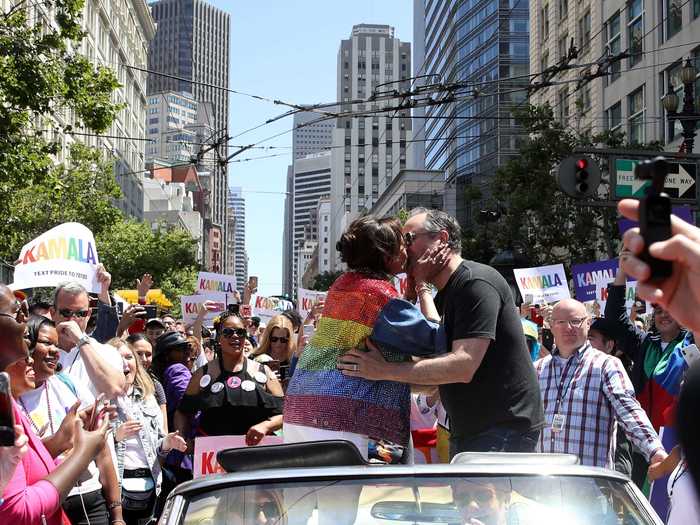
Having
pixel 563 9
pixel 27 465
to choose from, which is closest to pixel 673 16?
pixel 563 9

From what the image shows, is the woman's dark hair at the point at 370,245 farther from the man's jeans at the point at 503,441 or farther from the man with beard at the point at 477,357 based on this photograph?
the man's jeans at the point at 503,441

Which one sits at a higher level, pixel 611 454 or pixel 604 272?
pixel 604 272

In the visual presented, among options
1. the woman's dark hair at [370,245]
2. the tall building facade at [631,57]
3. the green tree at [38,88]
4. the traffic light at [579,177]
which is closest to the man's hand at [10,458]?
the woman's dark hair at [370,245]

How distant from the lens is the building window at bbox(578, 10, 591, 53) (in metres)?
41.9

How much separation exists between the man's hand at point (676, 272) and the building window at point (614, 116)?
123 ft

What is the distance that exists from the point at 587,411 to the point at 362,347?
2.57 meters

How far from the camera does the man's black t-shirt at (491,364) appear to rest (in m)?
4.21

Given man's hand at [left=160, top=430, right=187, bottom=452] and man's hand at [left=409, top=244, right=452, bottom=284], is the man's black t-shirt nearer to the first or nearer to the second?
man's hand at [left=409, top=244, right=452, bottom=284]

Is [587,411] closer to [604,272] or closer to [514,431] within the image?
[514,431]

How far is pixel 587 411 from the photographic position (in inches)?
242

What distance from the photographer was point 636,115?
3597 cm

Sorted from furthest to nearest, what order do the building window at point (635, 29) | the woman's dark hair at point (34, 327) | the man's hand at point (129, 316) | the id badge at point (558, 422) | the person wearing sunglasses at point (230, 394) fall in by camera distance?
the building window at point (635, 29)
the man's hand at point (129, 316)
the person wearing sunglasses at point (230, 394)
the id badge at point (558, 422)
the woman's dark hair at point (34, 327)

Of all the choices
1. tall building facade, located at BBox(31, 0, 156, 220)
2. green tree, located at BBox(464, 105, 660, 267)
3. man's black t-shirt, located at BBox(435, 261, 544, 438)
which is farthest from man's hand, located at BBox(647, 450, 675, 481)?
tall building facade, located at BBox(31, 0, 156, 220)

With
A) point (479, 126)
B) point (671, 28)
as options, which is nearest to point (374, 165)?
point (479, 126)
